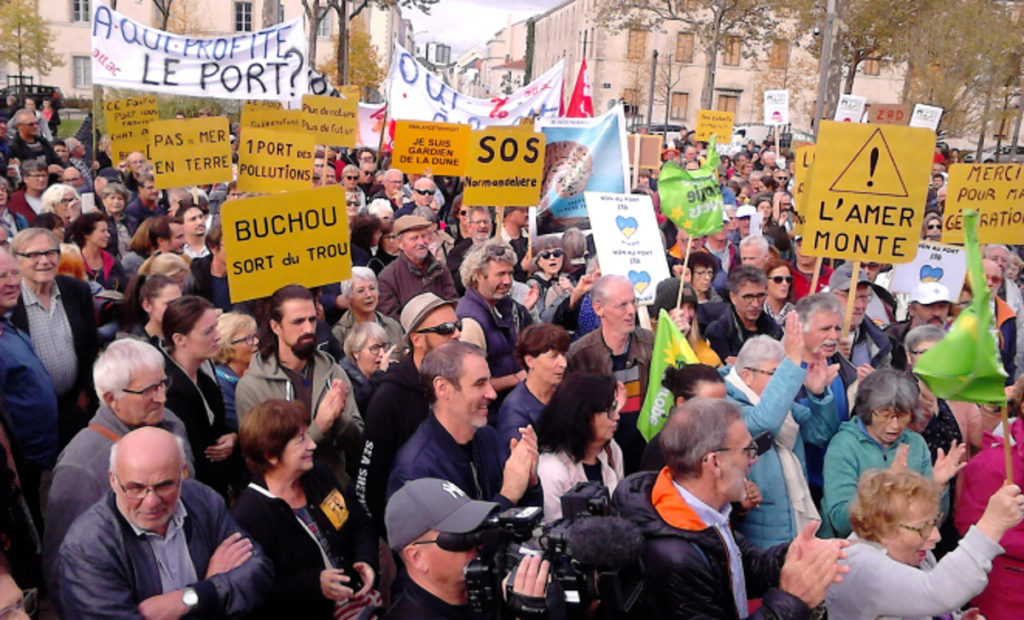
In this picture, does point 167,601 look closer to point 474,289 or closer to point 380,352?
point 380,352

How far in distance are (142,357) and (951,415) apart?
402 cm

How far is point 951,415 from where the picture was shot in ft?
16.2

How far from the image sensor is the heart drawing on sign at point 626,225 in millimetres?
6688

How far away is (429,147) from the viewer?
1166 cm

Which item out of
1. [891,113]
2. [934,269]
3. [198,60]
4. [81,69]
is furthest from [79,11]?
[934,269]

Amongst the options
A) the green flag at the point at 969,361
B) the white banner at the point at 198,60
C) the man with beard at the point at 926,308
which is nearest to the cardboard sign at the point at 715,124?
the white banner at the point at 198,60

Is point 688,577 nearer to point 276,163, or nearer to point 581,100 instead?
point 276,163

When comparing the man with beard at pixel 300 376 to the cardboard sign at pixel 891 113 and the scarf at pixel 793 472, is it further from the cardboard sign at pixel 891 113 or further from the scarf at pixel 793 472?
the cardboard sign at pixel 891 113

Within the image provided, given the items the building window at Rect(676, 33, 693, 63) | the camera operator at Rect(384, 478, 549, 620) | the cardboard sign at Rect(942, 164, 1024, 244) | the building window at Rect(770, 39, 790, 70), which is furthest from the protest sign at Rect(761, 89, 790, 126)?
the building window at Rect(676, 33, 693, 63)

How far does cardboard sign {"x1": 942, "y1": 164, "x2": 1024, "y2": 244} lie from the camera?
7.99 m

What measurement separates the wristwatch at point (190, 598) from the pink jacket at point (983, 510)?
327 cm

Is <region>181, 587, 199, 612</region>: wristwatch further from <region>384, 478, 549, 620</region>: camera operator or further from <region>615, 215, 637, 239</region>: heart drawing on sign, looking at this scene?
<region>615, 215, 637, 239</region>: heart drawing on sign

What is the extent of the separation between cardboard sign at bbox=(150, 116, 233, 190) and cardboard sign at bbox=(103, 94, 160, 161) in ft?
10.2

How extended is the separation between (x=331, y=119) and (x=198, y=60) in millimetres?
1694
